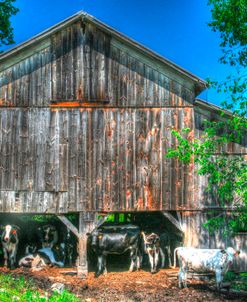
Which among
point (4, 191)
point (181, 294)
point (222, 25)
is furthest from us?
point (222, 25)

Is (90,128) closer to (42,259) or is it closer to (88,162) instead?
(88,162)

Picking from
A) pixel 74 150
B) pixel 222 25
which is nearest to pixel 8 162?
pixel 74 150

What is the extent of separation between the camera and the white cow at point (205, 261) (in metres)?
15.1

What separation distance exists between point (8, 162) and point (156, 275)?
686 centimetres

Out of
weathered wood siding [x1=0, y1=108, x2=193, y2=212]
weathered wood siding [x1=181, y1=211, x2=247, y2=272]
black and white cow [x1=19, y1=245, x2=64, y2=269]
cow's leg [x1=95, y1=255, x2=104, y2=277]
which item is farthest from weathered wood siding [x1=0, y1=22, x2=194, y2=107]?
black and white cow [x1=19, y1=245, x2=64, y2=269]

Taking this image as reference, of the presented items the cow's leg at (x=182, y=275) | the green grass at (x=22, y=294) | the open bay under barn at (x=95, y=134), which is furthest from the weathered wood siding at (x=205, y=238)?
the green grass at (x=22, y=294)

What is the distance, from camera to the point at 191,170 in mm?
17594

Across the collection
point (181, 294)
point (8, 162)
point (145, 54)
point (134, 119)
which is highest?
point (145, 54)

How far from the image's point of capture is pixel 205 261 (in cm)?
1533

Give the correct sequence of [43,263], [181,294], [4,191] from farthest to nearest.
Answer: [43,263], [4,191], [181,294]

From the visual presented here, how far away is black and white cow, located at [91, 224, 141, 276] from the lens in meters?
18.4

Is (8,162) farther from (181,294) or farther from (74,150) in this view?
(181,294)

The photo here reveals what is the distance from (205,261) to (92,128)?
6.19 meters

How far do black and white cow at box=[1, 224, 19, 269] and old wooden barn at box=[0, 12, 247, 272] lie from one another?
72.7 inches
